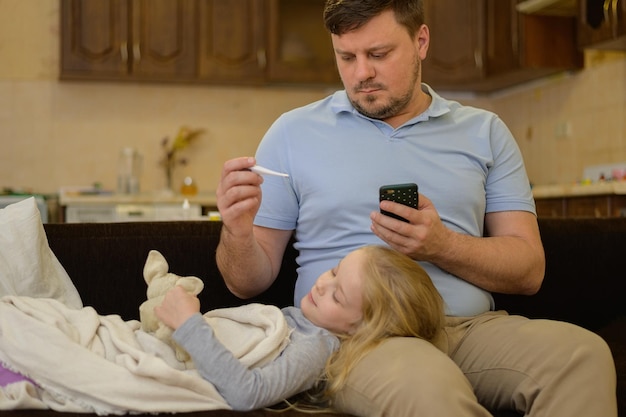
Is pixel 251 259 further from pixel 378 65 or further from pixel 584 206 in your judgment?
pixel 584 206

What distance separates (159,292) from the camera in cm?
167

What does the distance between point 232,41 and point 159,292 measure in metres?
3.50

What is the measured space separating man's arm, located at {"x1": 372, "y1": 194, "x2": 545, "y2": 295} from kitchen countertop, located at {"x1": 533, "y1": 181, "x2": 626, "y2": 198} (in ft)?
5.45

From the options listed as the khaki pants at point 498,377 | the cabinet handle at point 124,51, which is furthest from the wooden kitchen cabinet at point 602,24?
the khaki pants at point 498,377

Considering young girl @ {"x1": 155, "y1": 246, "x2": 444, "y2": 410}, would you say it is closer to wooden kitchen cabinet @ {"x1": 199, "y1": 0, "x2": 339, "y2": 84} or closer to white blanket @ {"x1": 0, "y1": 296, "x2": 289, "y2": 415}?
white blanket @ {"x1": 0, "y1": 296, "x2": 289, "y2": 415}

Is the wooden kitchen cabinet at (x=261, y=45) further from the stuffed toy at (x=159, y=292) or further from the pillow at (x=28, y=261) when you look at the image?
the stuffed toy at (x=159, y=292)

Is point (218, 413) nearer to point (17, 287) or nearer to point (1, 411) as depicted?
point (1, 411)

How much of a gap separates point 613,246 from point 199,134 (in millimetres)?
3326

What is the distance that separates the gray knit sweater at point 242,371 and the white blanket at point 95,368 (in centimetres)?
3

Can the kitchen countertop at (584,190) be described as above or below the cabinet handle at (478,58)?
below

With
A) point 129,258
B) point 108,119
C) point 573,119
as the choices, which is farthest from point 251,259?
point 108,119

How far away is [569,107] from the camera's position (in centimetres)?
479

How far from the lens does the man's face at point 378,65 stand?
2.01 m

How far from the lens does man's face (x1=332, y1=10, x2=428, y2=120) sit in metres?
2.01
